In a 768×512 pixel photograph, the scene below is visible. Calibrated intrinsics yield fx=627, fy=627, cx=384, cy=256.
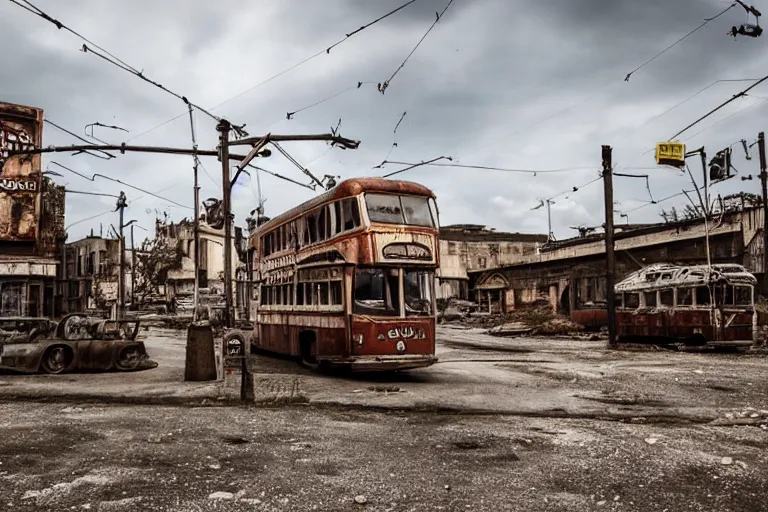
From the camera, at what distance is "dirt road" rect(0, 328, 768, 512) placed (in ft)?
17.5

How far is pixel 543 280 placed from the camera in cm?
4269

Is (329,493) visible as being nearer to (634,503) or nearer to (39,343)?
(634,503)

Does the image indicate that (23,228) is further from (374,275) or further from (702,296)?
(702,296)

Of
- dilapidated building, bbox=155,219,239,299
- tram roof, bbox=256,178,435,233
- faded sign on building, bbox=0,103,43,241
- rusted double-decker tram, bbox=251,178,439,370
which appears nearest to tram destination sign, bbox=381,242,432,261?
rusted double-decker tram, bbox=251,178,439,370

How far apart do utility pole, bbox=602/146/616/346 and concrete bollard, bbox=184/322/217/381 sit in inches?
624

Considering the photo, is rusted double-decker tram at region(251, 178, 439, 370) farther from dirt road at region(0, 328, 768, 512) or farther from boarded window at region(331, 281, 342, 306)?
dirt road at region(0, 328, 768, 512)

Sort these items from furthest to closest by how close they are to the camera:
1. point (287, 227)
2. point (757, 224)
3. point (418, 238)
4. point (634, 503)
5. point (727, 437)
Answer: point (757, 224) < point (287, 227) < point (418, 238) < point (727, 437) < point (634, 503)

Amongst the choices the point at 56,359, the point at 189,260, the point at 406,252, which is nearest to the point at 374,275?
the point at 406,252

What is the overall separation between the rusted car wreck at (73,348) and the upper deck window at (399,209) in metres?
6.72

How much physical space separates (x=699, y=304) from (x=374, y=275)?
1341 cm

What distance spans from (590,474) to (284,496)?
293 cm

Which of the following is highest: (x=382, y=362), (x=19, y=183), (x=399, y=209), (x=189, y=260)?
(x=19, y=183)

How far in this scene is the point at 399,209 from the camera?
13.3m

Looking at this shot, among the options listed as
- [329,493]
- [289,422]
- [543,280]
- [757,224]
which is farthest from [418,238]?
[543,280]
